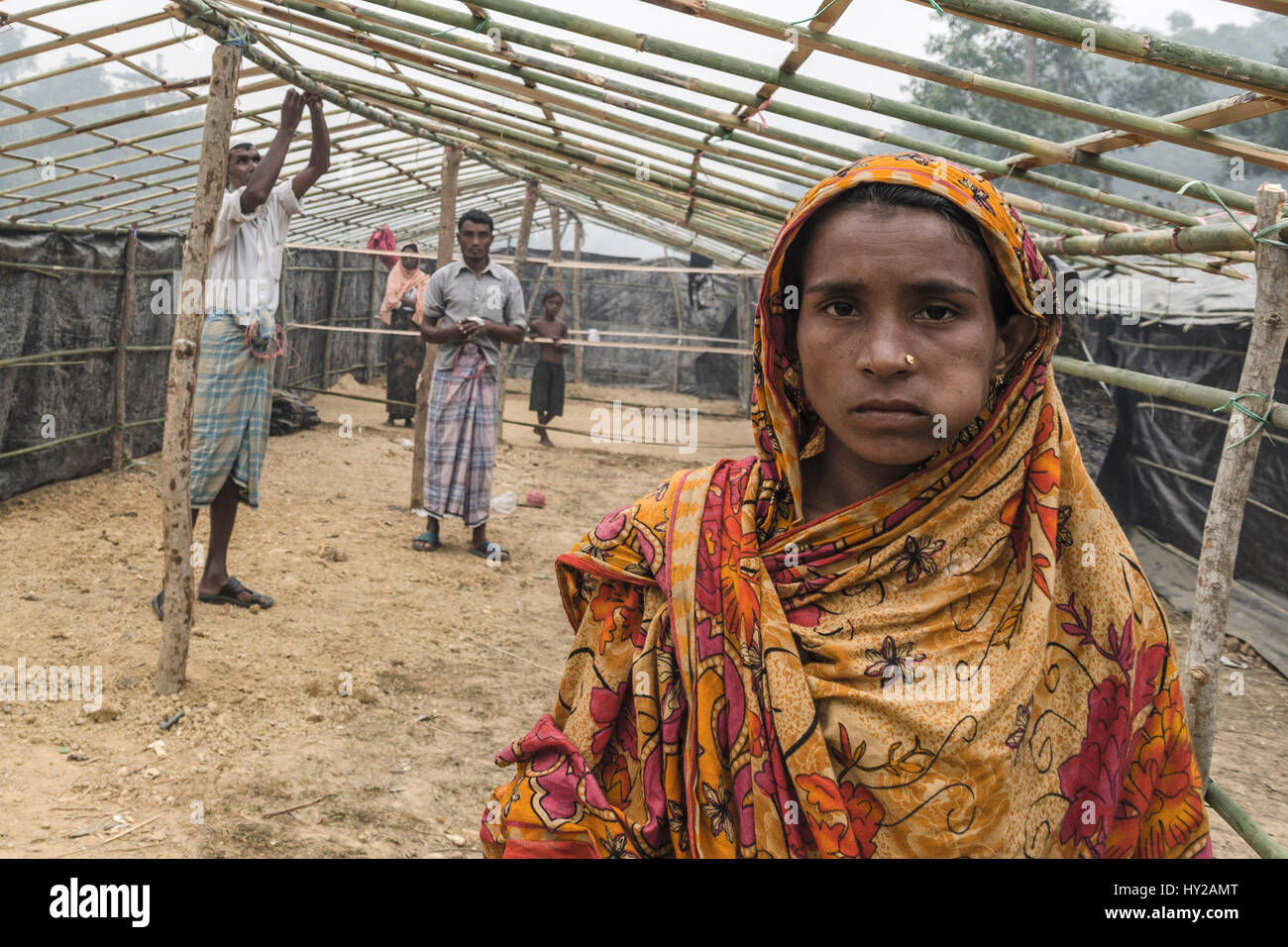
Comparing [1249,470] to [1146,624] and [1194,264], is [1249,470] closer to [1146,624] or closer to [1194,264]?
[1146,624]

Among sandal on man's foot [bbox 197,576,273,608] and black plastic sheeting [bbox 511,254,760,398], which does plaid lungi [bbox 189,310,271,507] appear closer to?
sandal on man's foot [bbox 197,576,273,608]

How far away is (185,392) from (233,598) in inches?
62.2

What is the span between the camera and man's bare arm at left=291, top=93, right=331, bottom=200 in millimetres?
4918

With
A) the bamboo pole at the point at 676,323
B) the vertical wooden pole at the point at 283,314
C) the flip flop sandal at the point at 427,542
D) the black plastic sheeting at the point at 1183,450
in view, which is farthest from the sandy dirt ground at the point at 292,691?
the bamboo pole at the point at 676,323

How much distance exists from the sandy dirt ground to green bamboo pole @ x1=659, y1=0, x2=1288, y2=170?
8.34 feet

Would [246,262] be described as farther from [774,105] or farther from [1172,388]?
[1172,388]

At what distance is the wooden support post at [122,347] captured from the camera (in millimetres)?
7660

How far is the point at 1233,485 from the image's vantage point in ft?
8.14

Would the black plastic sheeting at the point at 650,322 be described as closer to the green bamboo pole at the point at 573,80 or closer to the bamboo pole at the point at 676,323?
the bamboo pole at the point at 676,323

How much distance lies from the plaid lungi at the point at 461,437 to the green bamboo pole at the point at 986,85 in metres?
3.81

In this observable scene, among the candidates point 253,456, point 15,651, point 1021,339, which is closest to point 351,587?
point 253,456

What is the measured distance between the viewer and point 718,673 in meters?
1.19

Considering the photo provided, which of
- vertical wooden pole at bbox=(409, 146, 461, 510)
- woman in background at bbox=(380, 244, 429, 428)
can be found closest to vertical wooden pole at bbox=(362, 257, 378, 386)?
woman in background at bbox=(380, 244, 429, 428)
